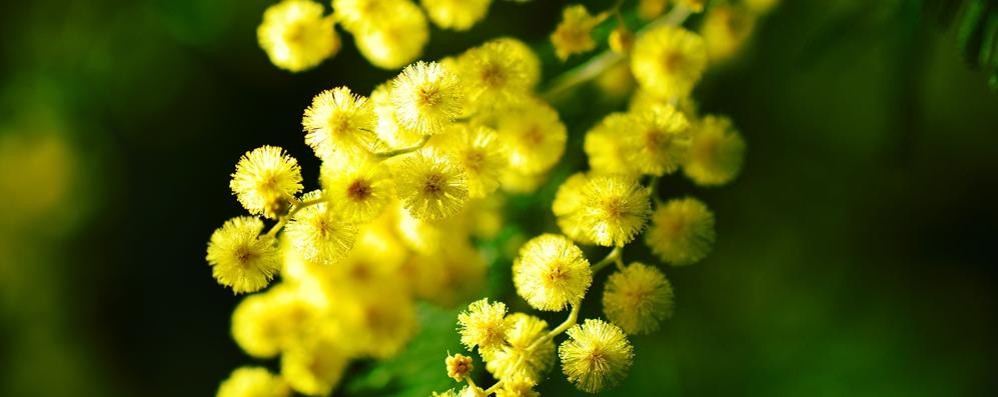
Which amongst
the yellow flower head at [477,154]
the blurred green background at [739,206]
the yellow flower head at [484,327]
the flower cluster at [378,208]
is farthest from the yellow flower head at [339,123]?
the blurred green background at [739,206]

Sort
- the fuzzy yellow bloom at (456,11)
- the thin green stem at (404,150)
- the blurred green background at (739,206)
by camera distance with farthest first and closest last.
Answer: the blurred green background at (739,206) < the fuzzy yellow bloom at (456,11) < the thin green stem at (404,150)

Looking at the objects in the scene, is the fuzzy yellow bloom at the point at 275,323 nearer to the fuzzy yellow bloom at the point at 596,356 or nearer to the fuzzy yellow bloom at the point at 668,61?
the fuzzy yellow bloom at the point at 596,356

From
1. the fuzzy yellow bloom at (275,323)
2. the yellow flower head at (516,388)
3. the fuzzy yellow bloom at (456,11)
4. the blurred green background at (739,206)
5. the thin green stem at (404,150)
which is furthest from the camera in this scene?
the blurred green background at (739,206)

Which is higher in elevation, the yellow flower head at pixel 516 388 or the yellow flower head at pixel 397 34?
the yellow flower head at pixel 397 34

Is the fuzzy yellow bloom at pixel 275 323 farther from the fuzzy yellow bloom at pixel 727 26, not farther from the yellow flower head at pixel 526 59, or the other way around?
the fuzzy yellow bloom at pixel 727 26

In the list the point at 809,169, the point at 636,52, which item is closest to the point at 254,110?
the point at 636,52

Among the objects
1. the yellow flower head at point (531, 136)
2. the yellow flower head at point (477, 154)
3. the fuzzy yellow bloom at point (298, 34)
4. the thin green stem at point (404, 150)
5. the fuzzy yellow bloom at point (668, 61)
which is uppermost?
the fuzzy yellow bloom at point (668, 61)

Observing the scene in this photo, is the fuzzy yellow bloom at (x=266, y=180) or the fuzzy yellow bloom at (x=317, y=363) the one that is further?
the fuzzy yellow bloom at (x=317, y=363)
